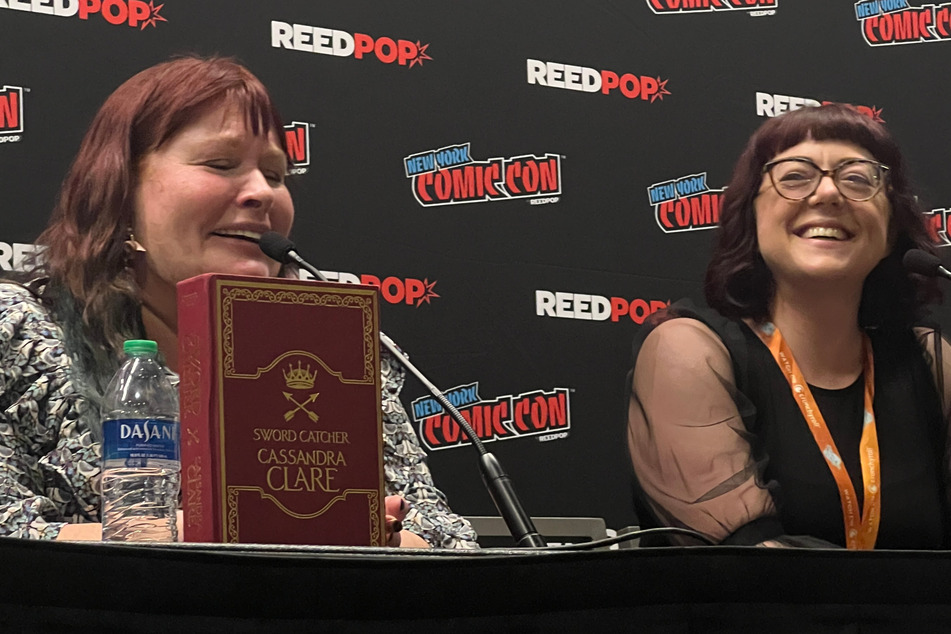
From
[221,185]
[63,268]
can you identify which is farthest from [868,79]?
[63,268]

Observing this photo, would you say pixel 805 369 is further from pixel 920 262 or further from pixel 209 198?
pixel 209 198

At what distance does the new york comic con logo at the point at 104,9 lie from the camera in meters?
2.35

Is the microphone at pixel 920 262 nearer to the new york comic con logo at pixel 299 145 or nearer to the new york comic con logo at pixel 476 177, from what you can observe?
the new york comic con logo at pixel 476 177

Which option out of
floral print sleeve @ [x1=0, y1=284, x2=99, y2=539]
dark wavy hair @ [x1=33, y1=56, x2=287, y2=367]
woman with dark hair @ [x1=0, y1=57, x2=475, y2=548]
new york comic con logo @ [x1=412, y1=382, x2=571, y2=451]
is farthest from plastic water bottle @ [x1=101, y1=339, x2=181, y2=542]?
new york comic con logo @ [x1=412, y1=382, x2=571, y2=451]

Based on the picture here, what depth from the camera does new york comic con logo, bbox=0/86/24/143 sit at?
228 cm

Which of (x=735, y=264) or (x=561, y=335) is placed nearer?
(x=561, y=335)

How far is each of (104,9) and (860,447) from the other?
1844 mm

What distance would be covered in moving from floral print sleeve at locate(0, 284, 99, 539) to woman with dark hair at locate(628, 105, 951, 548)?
4.57 ft

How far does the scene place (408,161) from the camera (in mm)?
2652

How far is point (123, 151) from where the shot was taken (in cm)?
200

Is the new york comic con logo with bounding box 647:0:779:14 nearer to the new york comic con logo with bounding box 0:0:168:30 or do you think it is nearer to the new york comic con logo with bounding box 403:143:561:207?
the new york comic con logo with bounding box 403:143:561:207

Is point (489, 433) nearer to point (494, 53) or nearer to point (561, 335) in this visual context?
point (561, 335)

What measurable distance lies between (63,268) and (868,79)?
210cm

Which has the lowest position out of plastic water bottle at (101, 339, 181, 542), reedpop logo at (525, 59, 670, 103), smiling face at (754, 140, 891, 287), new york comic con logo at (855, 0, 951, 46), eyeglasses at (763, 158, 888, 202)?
plastic water bottle at (101, 339, 181, 542)
